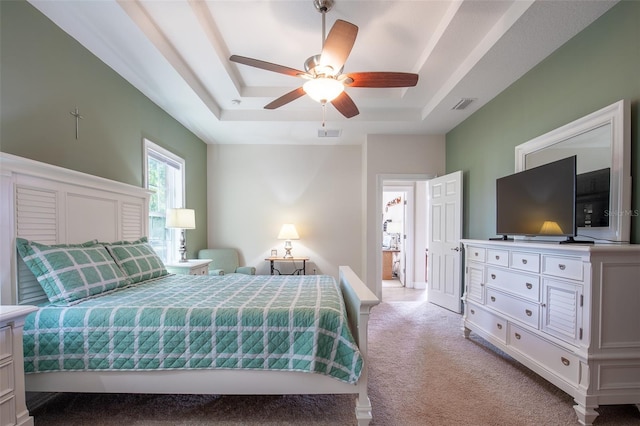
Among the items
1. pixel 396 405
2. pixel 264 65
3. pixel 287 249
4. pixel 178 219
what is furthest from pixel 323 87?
pixel 287 249

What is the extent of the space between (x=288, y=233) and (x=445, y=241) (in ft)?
7.86

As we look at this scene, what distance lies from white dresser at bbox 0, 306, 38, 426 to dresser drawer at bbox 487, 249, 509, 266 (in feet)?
10.4

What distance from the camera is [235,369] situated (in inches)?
62.1

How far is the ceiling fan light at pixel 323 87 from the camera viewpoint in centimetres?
198

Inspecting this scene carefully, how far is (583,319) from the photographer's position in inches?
64.3

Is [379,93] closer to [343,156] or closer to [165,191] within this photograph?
[343,156]

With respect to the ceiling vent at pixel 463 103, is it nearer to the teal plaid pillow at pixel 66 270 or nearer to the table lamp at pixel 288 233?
the table lamp at pixel 288 233

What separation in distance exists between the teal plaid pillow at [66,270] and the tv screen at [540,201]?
126 inches

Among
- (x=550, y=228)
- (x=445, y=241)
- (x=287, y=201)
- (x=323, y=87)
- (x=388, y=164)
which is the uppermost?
(x=323, y=87)

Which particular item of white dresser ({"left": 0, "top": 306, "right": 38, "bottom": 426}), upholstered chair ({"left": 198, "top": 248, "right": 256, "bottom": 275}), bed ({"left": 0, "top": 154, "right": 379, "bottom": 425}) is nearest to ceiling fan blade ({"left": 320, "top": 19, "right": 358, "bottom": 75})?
bed ({"left": 0, "top": 154, "right": 379, "bottom": 425})

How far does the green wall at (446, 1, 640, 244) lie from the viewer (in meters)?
1.78

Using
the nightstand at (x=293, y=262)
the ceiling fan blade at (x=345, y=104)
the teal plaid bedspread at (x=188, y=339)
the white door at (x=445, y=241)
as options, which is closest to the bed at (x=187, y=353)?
the teal plaid bedspread at (x=188, y=339)

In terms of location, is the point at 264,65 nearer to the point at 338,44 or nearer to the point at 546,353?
the point at 338,44

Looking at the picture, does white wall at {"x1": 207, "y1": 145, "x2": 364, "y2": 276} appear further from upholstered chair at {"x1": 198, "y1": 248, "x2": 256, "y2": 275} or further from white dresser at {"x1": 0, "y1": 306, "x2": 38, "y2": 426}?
white dresser at {"x1": 0, "y1": 306, "x2": 38, "y2": 426}
